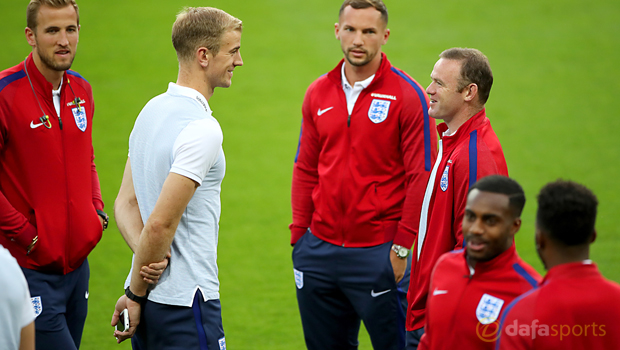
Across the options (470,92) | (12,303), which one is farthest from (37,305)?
(470,92)

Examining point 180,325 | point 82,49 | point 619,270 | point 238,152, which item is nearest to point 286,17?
point 82,49

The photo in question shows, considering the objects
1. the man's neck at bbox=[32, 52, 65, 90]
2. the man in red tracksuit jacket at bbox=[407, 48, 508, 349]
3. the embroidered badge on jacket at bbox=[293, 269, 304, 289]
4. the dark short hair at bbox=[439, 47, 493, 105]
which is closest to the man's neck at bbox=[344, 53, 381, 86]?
the man in red tracksuit jacket at bbox=[407, 48, 508, 349]

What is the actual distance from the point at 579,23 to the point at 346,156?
10.2 meters

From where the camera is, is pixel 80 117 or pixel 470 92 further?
pixel 80 117

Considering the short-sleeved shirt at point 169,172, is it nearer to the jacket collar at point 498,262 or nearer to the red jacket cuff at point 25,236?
the red jacket cuff at point 25,236

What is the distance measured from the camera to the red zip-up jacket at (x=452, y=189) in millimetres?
2393

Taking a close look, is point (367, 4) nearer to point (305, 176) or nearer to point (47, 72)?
point (305, 176)

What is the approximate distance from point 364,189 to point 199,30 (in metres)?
1.19

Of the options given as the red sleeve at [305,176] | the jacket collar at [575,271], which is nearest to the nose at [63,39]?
the red sleeve at [305,176]

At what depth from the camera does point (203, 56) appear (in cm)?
232

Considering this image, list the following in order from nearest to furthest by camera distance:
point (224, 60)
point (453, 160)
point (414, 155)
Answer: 1. point (224, 60)
2. point (453, 160)
3. point (414, 155)

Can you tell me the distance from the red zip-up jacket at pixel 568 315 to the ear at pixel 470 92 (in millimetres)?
1001

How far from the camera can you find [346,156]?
124 inches

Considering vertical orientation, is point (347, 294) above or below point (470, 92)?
below
